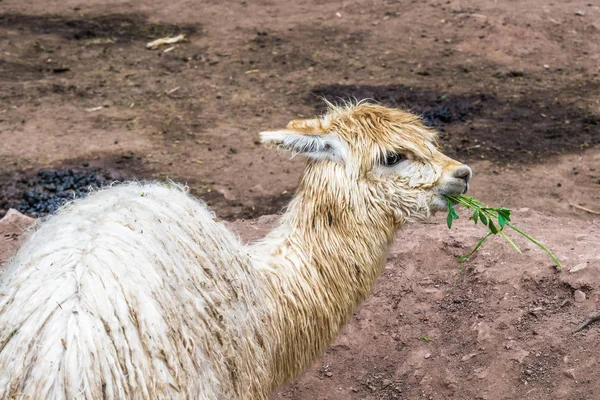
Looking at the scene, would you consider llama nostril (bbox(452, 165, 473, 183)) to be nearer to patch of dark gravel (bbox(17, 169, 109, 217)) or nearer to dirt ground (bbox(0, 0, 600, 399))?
dirt ground (bbox(0, 0, 600, 399))

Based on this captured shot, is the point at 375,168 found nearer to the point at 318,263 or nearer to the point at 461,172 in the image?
the point at 461,172

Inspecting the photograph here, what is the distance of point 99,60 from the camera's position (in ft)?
37.6

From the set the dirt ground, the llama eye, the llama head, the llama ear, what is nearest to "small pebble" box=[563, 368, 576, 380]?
the dirt ground

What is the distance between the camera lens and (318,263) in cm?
381

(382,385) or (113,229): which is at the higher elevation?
(113,229)

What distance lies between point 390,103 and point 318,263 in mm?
5972

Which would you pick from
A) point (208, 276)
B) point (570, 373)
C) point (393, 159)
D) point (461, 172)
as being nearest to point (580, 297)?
point (570, 373)

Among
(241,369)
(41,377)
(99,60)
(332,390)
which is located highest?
(41,377)

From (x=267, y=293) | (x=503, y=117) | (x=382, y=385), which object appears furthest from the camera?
(x=503, y=117)

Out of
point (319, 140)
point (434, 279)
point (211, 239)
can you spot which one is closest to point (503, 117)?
point (434, 279)

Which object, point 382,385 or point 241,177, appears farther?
point 241,177

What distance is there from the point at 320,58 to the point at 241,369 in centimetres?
846

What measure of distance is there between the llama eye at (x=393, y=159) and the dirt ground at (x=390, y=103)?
5.37 ft

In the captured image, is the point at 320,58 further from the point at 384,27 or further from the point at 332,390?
the point at 332,390
